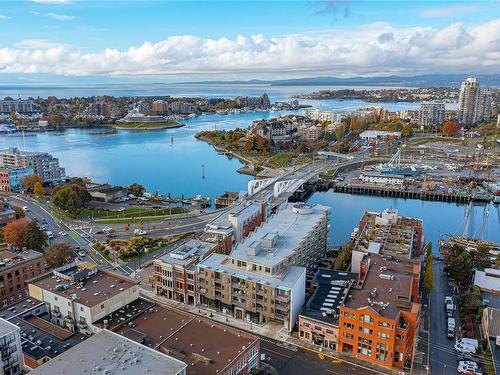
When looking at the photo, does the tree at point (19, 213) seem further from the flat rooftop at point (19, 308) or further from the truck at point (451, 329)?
the truck at point (451, 329)

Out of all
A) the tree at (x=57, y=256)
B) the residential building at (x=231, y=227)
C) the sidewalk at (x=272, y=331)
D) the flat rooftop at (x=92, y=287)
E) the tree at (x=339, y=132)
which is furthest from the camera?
the tree at (x=339, y=132)

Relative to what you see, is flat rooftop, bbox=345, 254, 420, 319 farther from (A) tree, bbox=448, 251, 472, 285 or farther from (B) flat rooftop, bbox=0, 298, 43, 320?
(B) flat rooftop, bbox=0, 298, 43, 320

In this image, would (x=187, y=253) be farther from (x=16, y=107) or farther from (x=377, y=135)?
(x=16, y=107)

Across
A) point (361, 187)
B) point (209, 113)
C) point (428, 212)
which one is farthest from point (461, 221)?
point (209, 113)

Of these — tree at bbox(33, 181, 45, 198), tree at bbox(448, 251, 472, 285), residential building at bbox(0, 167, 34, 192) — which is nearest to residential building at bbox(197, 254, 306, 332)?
tree at bbox(448, 251, 472, 285)

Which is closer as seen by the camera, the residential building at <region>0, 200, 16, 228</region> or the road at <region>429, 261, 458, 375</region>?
the road at <region>429, 261, 458, 375</region>

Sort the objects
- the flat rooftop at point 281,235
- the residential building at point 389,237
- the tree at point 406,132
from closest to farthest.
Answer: the flat rooftop at point 281,235, the residential building at point 389,237, the tree at point 406,132

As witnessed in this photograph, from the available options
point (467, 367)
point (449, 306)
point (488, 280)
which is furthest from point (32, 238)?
point (488, 280)

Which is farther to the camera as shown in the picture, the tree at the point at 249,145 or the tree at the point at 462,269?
the tree at the point at 249,145

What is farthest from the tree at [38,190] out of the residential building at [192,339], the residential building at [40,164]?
the residential building at [192,339]
